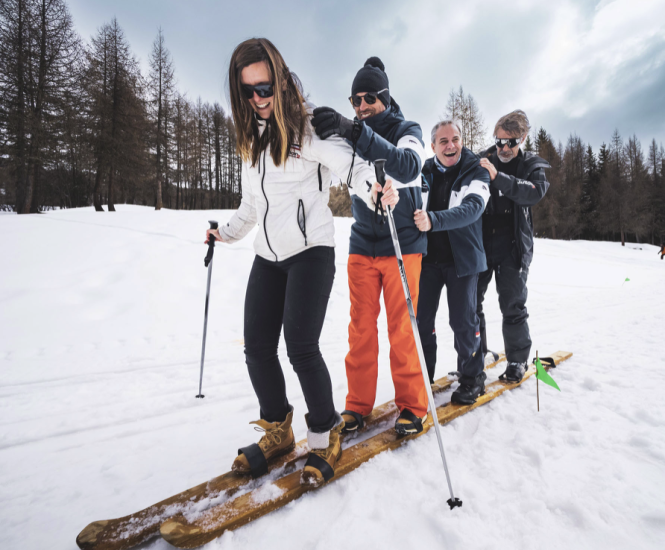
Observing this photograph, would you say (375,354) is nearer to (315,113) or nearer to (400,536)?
(400,536)

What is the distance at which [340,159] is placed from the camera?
5.62 ft

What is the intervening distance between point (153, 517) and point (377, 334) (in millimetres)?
1564

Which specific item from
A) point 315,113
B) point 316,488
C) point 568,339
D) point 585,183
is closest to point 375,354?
point 316,488

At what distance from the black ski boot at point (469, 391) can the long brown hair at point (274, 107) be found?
2.19 meters

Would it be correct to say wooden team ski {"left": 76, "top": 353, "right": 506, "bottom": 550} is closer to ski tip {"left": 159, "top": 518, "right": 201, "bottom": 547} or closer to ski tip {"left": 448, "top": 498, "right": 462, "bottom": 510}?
ski tip {"left": 159, "top": 518, "right": 201, "bottom": 547}

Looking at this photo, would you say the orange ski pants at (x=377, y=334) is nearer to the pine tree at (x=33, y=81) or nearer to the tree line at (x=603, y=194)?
the pine tree at (x=33, y=81)

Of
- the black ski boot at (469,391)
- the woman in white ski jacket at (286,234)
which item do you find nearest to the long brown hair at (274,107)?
the woman in white ski jacket at (286,234)

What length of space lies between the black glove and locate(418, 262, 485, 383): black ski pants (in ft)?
5.19

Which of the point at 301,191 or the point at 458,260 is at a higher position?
the point at 301,191

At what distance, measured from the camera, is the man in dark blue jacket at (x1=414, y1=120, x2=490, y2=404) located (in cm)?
268

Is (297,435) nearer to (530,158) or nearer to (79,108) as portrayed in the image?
(530,158)

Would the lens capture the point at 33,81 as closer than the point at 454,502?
No

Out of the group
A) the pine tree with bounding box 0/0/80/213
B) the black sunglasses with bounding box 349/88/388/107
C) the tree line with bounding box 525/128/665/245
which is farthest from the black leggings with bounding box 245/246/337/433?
the tree line with bounding box 525/128/665/245

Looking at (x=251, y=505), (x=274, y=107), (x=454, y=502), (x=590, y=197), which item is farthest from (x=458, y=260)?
(x=590, y=197)
